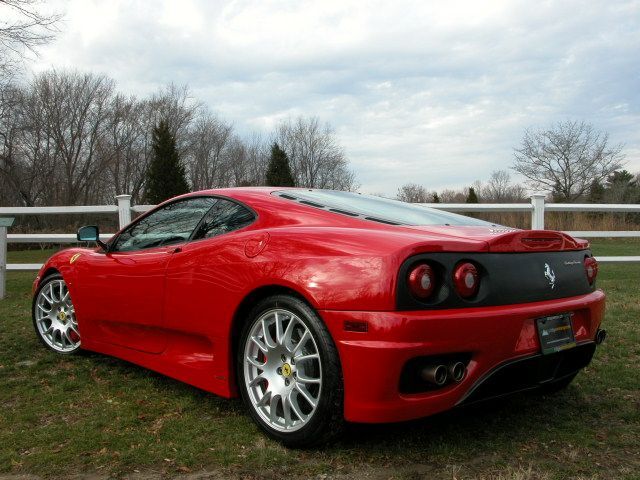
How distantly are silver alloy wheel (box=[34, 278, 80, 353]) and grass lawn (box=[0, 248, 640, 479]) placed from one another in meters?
0.47

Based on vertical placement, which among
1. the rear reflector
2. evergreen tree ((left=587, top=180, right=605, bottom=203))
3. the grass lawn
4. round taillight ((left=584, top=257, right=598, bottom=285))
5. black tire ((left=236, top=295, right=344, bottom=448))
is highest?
evergreen tree ((left=587, top=180, right=605, bottom=203))

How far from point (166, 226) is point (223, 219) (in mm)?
621

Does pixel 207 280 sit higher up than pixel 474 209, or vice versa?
pixel 474 209

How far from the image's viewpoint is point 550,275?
2.73 meters

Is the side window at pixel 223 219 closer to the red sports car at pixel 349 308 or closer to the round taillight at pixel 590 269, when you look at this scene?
the red sports car at pixel 349 308

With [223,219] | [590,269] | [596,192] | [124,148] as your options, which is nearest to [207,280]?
[223,219]

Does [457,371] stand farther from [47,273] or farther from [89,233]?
[47,273]

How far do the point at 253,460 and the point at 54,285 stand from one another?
8.93 ft

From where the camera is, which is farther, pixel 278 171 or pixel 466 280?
pixel 278 171

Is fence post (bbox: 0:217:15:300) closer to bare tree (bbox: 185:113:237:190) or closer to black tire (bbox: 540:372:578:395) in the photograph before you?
black tire (bbox: 540:372:578:395)

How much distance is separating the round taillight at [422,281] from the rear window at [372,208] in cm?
59

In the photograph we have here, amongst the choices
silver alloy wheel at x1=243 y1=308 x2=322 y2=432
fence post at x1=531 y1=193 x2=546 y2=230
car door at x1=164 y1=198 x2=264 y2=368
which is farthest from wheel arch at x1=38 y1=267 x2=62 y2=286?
fence post at x1=531 y1=193 x2=546 y2=230

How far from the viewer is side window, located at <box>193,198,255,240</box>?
3.17 metres

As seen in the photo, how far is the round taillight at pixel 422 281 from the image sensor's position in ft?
7.59
